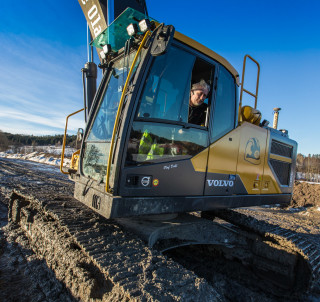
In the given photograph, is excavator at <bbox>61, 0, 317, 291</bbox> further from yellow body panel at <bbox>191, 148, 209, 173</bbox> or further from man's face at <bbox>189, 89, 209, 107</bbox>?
man's face at <bbox>189, 89, 209, 107</bbox>

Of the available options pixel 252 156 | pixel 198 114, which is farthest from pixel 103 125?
pixel 252 156

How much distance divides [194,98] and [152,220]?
152cm

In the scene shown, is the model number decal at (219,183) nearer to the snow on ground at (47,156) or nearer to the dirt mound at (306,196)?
the dirt mound at (306,196)

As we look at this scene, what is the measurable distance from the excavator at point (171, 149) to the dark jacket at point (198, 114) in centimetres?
5

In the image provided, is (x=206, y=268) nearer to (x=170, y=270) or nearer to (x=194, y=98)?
(x=170, y=270)

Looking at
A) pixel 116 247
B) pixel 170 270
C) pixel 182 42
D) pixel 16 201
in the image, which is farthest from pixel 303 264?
pixel 16 201

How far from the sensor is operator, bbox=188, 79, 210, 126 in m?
2.67

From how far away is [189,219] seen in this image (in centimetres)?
292

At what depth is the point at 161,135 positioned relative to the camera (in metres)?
2.32

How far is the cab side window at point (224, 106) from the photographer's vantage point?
2.80 metres

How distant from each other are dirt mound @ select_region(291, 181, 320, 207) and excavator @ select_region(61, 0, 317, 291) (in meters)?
7.86

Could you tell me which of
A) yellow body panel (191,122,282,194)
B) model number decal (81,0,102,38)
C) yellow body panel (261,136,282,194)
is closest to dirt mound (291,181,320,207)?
yellow body panel (261,136,282,194)

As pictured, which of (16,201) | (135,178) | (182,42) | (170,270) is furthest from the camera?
(16,201)

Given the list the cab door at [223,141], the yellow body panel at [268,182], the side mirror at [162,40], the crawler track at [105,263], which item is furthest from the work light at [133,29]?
the yellow body panel at [268,182]
